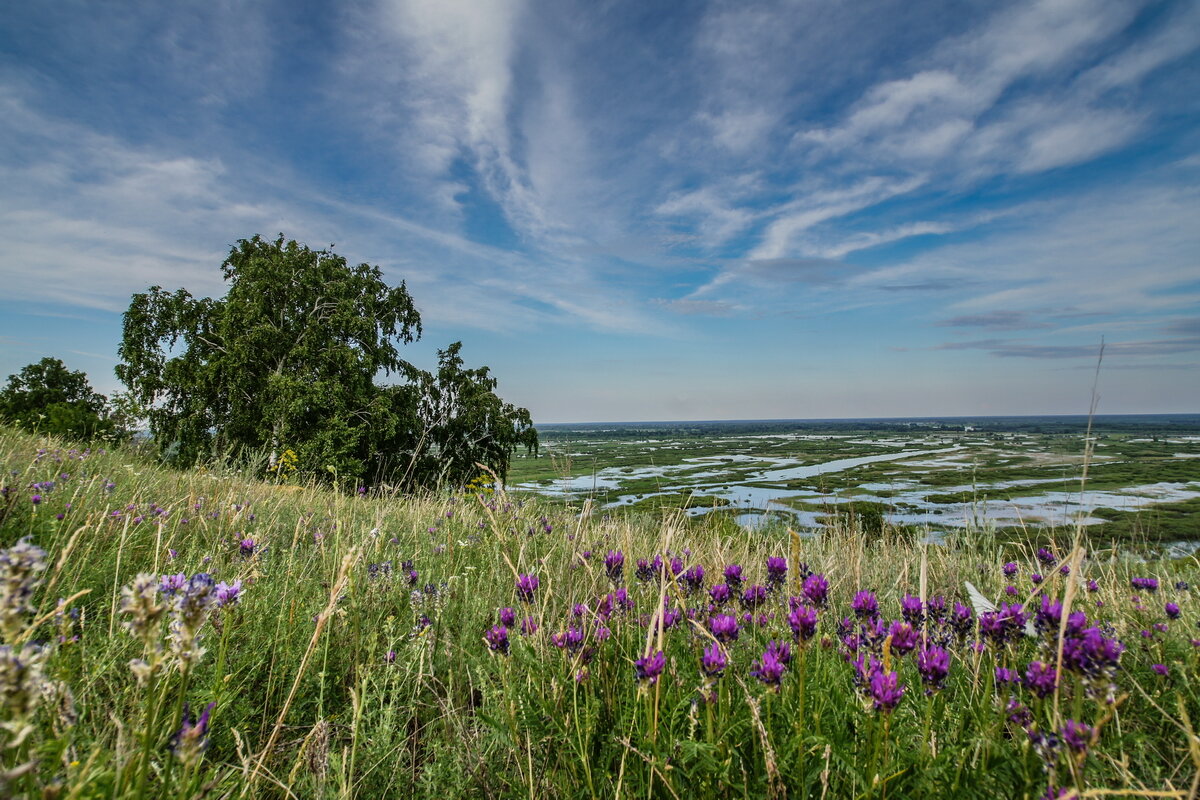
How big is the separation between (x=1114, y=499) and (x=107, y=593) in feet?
118

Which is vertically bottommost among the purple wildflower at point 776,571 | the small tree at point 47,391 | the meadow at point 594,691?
the meadow at point 594,691

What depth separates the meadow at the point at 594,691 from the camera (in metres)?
1.03

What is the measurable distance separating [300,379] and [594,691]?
2255 centimetres

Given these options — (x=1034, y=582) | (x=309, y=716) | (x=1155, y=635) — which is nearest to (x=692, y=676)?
(x=309, y=716)

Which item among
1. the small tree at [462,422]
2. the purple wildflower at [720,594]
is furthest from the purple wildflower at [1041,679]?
the small tree at [462,422]

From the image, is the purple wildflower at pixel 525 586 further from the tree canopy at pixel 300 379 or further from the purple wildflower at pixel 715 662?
the tree canopy at pixel 300 379

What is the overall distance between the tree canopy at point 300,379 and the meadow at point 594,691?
18.4 m

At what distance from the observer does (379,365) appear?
24.6 metres

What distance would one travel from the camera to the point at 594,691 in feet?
5.98

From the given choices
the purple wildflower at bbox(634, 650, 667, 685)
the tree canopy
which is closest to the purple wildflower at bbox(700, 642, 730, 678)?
the purple wildflower at bbox(634, 650, 667, 685)

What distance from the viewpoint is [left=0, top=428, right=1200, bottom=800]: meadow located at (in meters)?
1.03

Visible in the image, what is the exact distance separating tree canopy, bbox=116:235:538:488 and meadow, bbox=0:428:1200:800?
60.5 ft

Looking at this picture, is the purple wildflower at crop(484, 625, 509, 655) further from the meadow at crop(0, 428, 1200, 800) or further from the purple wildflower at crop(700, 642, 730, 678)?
the purple wildflower at crop(700, 642, 730, 678)

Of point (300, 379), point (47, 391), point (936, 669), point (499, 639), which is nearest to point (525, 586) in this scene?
point (499, 639)
